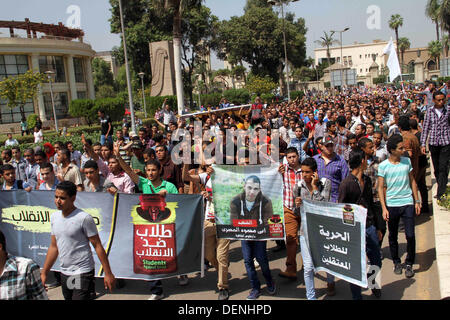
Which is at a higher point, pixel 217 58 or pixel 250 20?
pixel 250 20

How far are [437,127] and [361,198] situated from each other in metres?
Result: 3.66

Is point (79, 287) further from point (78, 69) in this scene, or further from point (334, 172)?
point (78, 69)

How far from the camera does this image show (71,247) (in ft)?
13.2

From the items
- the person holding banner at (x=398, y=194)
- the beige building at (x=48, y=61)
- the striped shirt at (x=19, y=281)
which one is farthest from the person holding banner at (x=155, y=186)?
the beige building at (x=48, y=61)

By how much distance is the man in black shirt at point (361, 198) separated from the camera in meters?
4.54

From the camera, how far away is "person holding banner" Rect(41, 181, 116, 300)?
401cm

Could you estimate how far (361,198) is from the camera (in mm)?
4621

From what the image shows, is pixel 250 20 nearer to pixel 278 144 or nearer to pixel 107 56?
pixel 278 144

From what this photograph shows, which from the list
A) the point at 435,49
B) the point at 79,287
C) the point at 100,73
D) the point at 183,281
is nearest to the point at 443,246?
the point at 183,281

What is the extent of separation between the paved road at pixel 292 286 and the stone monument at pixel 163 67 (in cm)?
2740

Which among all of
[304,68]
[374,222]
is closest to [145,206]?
[374,222]

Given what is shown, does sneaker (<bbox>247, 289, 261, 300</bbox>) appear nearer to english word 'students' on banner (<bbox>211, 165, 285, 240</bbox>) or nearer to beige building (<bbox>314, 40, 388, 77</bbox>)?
english word 'students' on banner (<bbox>211, 165, 285, 240</bbox>)
